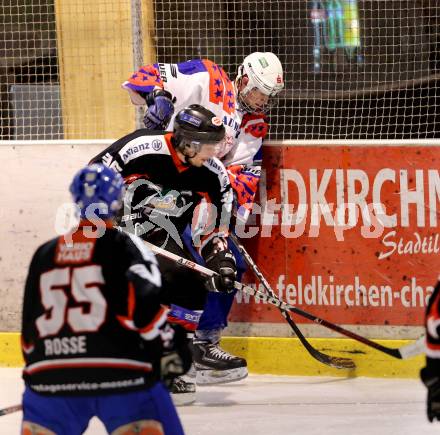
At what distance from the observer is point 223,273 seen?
5309 millimetres

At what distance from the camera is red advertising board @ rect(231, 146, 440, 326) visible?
5.85m

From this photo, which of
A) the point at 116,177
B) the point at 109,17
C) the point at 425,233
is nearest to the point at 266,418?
the point at 425,233

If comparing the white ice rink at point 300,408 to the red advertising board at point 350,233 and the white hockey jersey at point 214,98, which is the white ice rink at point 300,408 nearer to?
the red advertising board at point 350,233

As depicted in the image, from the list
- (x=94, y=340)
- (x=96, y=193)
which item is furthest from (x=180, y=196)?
(x=94, y=340)

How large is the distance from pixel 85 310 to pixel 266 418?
6.92 ft

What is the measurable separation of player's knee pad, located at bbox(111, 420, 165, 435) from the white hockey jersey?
9.44 ft

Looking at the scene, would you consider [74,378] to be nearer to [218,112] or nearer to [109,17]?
[218,112]

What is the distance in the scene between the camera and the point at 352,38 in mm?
7012

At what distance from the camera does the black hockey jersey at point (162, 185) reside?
16.9ft

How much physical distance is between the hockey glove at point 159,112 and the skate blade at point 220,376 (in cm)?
118

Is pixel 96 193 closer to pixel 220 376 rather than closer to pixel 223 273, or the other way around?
pixel 223 273

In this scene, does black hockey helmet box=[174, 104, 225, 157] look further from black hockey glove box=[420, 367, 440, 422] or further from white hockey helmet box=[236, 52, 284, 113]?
black hockey glove box=[420, 367, 440, 422]

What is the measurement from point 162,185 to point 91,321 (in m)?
2.26

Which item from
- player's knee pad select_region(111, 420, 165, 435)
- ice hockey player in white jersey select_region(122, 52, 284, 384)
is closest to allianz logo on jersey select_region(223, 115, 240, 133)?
ice hockey player in white jersey select_region(122, 52, 284, 384)
